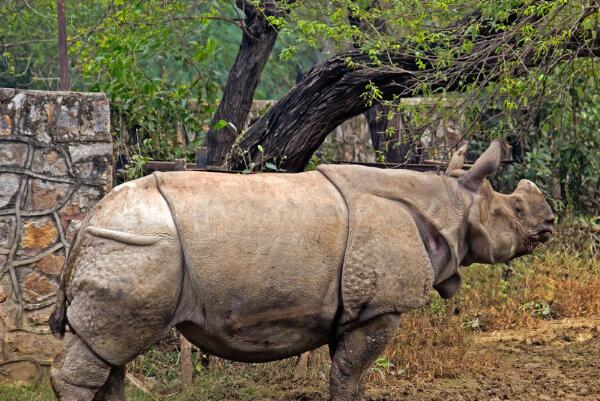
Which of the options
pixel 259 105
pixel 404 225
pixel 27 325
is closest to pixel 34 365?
pixel 27 325

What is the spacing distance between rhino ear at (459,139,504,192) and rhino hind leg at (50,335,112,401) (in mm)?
2566

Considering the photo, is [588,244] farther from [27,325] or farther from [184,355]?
[27,325]

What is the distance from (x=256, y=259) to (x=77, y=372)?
1137 millimetres

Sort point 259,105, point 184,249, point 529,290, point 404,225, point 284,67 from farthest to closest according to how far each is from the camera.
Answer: point 284,67 < point 259,105 < point 529,290 < point 404,225 < point 184,249

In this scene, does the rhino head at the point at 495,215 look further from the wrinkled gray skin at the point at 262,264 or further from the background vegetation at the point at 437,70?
the background vegetation at the point at 437,70

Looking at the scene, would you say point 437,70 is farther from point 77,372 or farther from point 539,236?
point 77,372

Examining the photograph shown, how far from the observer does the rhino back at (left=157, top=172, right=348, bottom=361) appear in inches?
222

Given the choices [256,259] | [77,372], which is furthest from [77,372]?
[256,259]

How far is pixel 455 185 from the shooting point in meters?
6.54

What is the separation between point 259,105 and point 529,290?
4.45m

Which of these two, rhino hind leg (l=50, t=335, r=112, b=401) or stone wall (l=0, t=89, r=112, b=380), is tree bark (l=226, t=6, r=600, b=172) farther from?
rhino hind leg (l=50, t=335, r=112, b=401)

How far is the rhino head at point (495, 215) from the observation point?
21.4ft

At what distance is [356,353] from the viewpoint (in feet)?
20.2

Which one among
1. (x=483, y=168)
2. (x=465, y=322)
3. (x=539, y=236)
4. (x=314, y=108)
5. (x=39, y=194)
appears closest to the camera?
(x=483, y=168)
